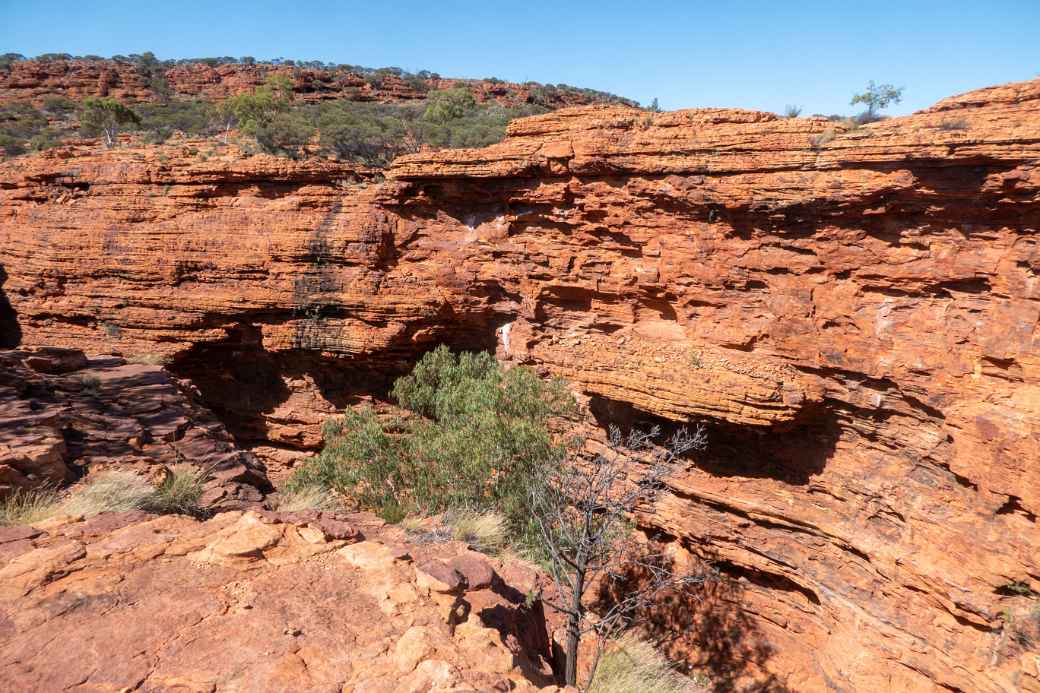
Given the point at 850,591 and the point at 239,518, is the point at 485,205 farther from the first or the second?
the point at 850,591

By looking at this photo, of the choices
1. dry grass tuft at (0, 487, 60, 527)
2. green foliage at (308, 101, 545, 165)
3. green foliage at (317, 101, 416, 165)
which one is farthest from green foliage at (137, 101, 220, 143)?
dry grass tuft at (0, 487, 60, 527)

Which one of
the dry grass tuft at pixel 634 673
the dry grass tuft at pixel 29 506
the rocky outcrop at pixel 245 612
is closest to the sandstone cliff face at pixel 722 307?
the dry grass tuft at pixel 634 673

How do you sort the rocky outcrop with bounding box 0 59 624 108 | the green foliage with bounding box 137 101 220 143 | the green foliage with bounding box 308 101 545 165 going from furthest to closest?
the rocky outcrop with bounding box 0 59 624 108 < the green foliage with bounding box 137 101 220 143 < the green foliage with bounding box 308 101 545 165

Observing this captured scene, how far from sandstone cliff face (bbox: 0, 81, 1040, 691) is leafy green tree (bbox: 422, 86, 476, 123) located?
46.1ft

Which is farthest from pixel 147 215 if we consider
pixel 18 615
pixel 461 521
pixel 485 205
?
pixel 18 615

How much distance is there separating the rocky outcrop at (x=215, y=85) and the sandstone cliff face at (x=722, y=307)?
70.6 ft

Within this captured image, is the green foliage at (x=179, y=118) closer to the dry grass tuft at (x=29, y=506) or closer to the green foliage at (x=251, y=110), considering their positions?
the green foliage at (x=251, y=110)

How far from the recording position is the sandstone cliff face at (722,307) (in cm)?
721

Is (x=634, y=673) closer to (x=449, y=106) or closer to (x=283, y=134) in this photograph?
(x=283, y=134)

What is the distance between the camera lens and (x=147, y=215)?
42.0ft

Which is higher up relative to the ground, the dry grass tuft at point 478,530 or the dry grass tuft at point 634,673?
the dry grass tuft at point 478,530

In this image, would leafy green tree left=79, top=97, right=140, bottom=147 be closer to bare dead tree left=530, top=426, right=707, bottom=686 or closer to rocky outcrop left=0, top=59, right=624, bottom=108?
rocky outcrop left=0, top=59, right=624, bottom=108

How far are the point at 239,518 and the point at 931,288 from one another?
8760mm

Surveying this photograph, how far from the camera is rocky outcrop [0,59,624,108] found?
31922 mm
